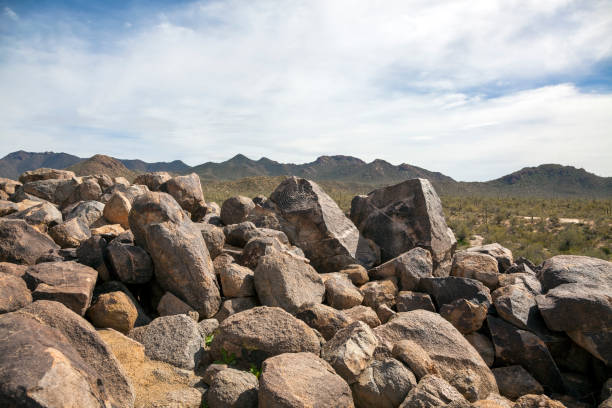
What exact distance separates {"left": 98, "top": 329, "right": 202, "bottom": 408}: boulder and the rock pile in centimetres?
2

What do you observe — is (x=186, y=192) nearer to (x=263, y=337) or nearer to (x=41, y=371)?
(x=263, y=337)

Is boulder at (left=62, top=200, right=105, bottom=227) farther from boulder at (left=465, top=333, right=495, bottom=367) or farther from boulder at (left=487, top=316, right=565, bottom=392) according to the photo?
boulder at (left=487, top=316, right=565, bottom=392)

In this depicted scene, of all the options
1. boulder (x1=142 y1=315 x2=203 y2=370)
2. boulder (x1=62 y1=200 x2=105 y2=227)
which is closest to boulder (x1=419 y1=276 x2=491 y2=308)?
boulder (x1=142 y1=315 x2=203 y2=370)

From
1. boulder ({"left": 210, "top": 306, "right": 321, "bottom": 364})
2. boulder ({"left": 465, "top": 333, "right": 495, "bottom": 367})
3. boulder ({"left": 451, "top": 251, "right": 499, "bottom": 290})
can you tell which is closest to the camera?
boulder ({"left": 210, "top": 306, "right": 321, "bottom": 364})

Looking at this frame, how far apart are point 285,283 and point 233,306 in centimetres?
109

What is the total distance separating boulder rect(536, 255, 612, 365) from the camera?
24.0 ft

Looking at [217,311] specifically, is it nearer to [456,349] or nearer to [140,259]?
[140,259]

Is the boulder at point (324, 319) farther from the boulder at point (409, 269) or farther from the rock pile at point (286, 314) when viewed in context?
the boulder at point (409, 269)

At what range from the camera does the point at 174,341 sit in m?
6.12

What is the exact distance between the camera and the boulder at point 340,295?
326 inches

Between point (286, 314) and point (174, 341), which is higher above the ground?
point (286, 314)

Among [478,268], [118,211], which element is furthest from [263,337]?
[118,211]

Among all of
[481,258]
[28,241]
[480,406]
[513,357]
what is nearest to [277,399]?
[480,406]

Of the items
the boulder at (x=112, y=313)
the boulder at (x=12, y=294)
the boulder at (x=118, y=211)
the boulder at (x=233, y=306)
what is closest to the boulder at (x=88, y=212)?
the boulder at (x=118, y=211)
